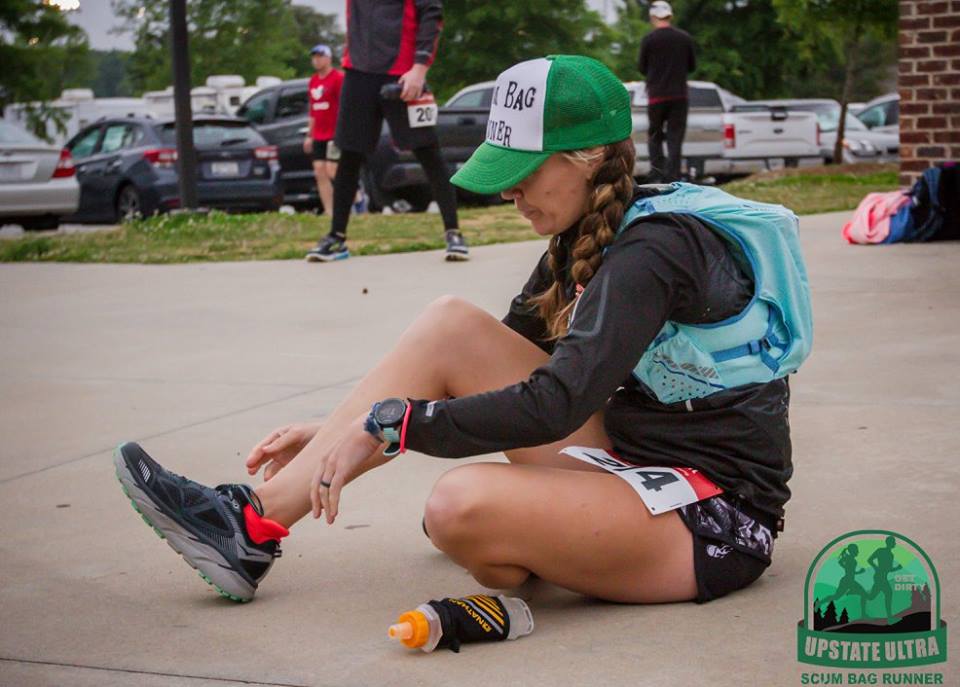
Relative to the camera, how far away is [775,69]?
45.6m

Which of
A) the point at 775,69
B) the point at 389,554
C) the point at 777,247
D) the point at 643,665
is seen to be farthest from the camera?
the point at 775,69

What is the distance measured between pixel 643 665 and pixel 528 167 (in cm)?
92

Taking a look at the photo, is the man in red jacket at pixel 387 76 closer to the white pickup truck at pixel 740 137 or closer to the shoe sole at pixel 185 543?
the shoe sole at pixel 185 543

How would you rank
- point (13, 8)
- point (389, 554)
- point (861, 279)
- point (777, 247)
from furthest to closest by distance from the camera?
point (13, 8) < point (861, 279) < point (389, 554) < point (777, 247)

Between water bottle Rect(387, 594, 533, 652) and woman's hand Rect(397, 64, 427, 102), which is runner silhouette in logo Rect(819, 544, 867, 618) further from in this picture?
woman's hand Rect(397, 64, 427, 102)

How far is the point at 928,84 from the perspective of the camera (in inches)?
388

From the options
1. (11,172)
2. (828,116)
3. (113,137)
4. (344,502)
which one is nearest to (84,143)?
(113,137)

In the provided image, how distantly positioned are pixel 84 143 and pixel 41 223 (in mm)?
1994

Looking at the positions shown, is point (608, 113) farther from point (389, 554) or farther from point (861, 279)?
point (861, 279)

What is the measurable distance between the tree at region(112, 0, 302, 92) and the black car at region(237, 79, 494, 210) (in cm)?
2494

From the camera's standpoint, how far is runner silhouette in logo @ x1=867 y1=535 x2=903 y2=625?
95.8 inches

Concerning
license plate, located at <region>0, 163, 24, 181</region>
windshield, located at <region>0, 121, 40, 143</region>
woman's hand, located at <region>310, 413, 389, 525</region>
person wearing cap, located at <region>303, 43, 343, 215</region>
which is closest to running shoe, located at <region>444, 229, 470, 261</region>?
person wearing cap, located at <region>303, 43, 343, 215</region>

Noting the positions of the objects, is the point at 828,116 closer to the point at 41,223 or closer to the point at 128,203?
the point at 128,203

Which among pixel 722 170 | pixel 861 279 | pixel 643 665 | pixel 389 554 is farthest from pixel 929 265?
pixel 722 170
